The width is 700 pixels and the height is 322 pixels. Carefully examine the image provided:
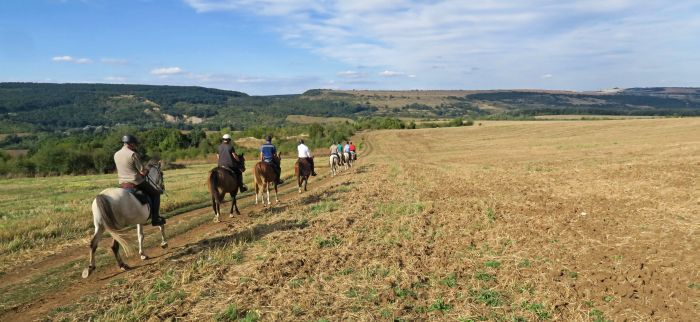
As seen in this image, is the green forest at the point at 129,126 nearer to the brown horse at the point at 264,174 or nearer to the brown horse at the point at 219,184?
the brown horse at the point at 264,174

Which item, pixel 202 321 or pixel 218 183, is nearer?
pixel 202 321

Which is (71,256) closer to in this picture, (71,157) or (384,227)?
(384,227)

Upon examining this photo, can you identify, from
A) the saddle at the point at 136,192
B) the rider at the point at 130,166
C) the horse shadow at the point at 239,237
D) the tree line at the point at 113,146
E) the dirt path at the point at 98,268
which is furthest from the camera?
the tree line at the point at 113,146

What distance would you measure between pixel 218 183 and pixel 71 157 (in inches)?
1979

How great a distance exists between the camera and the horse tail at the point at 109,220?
843 centimetres

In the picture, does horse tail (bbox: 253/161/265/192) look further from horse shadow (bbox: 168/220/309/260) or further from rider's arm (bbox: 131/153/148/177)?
rider's arm (bbox: 131/153/148/177)

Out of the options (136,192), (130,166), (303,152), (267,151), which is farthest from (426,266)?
(303,152)

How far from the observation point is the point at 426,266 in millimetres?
8336

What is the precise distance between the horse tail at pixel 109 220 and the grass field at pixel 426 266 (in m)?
0.65

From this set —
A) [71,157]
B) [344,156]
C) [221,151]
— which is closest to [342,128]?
[71,157]

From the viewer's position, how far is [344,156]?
31906mm

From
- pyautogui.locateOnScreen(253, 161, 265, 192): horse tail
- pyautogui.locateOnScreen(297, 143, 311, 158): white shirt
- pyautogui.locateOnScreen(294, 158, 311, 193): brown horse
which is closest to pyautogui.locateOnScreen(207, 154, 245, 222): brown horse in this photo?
pyautogui.locateOnScreen(253, 161, 265, 192): horse tail

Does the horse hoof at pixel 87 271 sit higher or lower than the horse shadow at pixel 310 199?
higher

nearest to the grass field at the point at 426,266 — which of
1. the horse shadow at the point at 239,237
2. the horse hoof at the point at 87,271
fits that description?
the horse shadow at the point at 239,237
